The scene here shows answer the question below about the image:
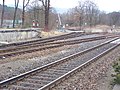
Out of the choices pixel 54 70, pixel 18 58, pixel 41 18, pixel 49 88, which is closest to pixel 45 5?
pixel 41 18

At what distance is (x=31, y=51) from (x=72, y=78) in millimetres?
9633

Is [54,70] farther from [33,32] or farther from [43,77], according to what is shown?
[33,32]

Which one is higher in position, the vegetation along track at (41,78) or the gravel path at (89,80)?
the vegetation along track at (41,78)

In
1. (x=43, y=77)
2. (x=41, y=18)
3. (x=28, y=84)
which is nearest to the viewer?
(x=28, y=84)

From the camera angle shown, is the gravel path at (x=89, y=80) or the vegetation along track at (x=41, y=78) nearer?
the vegetation along track at (x=41, y=78)

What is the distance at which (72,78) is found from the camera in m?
13.3

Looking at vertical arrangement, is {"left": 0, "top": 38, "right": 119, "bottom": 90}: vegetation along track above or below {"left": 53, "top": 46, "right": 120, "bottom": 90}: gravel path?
above

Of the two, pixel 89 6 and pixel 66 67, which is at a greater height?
pixel 89 6

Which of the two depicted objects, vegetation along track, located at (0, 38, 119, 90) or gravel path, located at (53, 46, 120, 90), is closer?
vegetation along track, located at (0, 38, 119, 90)

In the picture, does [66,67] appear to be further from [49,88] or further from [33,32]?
[33,32]

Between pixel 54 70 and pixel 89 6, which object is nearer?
pixel 54 70

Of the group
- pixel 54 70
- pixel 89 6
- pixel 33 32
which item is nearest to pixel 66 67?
pixel 54 70

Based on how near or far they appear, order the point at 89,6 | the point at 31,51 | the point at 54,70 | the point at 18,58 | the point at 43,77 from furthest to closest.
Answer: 1. the point at 89,6
2. the point at 31,51
3. the point at 18,58
4. the point at 54,70
5. the point at 43,77

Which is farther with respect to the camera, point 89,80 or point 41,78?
point 89,80
